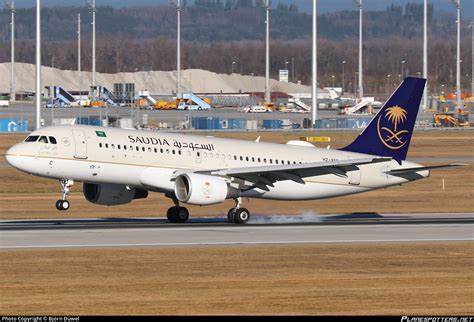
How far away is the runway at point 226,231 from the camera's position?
4303 centimetres

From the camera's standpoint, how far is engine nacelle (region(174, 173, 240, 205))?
160 feet

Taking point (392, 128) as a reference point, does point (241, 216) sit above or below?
below

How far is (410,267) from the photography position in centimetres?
3659

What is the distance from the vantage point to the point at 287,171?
2035 inches

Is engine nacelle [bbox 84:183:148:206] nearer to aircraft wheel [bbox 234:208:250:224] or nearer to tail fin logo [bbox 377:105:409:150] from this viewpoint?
aircraft wheel [bbox 234:208:250:224]

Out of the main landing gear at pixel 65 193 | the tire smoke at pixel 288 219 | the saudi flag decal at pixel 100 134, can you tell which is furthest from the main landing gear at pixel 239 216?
the main landing gear at pixel 65 193

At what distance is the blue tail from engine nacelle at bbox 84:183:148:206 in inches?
476

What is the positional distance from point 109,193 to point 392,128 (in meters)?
14.5

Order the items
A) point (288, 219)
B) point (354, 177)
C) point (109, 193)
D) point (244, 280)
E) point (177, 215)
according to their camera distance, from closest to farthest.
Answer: point (244, 280), point (109, 193), point (177, 215), point (288, 219), point (354, 177)

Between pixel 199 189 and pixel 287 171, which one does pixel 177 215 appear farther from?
pixel 287 171

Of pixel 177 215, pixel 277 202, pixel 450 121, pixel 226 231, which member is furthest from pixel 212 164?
pixel 450 121

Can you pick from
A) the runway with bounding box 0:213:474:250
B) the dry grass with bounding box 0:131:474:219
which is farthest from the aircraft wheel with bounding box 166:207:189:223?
the dry grass with bounding box 0:131:474:219

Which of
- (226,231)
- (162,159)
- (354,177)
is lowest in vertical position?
(226,231)

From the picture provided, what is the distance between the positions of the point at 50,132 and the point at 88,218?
7.44m
